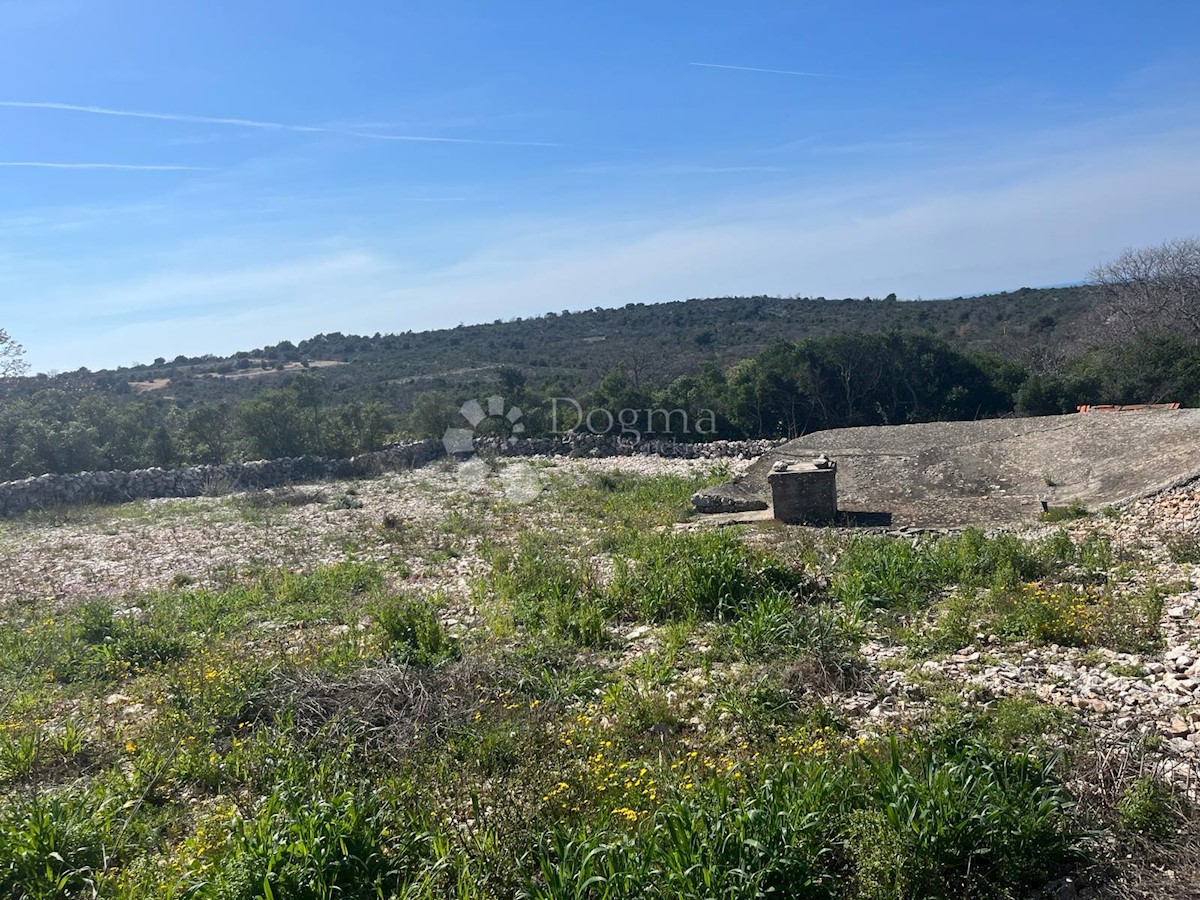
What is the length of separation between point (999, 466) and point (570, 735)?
9.45 meters

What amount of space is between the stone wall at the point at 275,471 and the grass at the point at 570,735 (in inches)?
367

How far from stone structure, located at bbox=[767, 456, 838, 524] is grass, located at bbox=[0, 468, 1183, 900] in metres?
1.52

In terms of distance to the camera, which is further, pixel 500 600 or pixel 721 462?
Result: pixel 721 462

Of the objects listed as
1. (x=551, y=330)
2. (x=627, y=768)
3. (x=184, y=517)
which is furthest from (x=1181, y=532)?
(x=551, y=330)

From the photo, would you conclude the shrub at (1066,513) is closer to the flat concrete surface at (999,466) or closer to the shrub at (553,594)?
the flat concrete surface at (999,466)

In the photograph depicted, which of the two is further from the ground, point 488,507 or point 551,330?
point 551,330

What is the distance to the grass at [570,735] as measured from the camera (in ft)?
10.4

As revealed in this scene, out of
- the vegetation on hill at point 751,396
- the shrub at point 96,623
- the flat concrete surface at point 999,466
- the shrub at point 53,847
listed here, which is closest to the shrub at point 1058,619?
the flat concrete surface at point 999,466

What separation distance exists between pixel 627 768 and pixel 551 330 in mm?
55508

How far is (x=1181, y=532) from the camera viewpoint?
740 centimetres

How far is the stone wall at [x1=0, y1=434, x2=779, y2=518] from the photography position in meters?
15.9

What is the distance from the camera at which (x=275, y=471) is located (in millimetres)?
18391

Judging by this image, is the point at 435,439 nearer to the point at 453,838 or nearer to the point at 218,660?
the point at 218,660

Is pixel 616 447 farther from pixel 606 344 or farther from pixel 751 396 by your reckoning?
pixel 606 344
